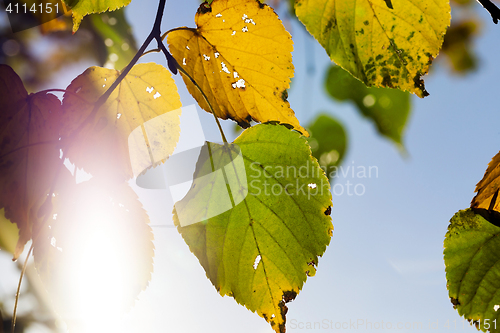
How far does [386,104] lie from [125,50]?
1.63 ft

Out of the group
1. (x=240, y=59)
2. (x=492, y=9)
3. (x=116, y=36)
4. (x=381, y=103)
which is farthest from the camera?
(x=116, y=36)

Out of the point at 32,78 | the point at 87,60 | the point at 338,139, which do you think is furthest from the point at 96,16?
the point at 338,139

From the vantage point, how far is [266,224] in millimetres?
283

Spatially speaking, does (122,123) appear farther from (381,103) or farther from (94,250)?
(381,103)

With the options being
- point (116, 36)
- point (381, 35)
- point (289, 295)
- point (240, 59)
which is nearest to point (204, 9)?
point (240, 59)

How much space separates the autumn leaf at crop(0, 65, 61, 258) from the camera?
277 mm

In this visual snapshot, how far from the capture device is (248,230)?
29 centimetres

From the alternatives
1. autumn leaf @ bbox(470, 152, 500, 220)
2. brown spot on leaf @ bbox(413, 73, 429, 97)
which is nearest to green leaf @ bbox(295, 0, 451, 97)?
brown spot on leaf @ bbox(413, 73, 429, 97)

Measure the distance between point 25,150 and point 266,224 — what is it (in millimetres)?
222

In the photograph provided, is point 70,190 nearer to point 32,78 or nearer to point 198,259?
point 198,259

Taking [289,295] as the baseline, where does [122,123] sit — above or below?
above

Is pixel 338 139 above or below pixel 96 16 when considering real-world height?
below

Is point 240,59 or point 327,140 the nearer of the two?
point 240,59

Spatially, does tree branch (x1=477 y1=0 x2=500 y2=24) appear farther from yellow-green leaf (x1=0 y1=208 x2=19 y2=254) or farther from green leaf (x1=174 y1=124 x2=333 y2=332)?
yellow-green leaf (x1=0 y1=208 x2=19 y2=254)
